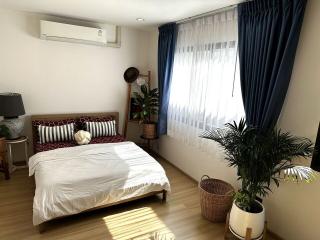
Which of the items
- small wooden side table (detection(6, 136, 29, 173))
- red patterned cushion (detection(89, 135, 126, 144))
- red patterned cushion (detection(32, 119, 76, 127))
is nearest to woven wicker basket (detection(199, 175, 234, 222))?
red patterned cushion (detection(89, 135, 126, 144))

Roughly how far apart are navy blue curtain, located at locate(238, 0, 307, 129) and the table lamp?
113 inches

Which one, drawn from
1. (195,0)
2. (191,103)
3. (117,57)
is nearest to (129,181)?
(191,103)

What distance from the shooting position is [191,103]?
3285mm

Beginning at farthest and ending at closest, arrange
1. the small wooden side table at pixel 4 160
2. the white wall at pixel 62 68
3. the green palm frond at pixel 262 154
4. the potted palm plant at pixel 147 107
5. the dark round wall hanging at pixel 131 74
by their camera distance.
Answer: the dark round wall hanging at pixel 131 74
the potted palm plant at pixel 147 107
the white wall at pixel 62 68
the small wooden side table at pixel 4 160
the green palm frond at pixel 262 154

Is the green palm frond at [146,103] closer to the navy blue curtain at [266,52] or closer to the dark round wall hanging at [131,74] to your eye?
the dark round wall hanging at [131,74]

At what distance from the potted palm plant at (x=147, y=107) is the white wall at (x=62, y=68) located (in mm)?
360

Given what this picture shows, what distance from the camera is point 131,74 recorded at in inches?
167

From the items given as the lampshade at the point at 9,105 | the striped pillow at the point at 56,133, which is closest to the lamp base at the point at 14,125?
the lampshade at the point at 9,105

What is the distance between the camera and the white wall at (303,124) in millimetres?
1917

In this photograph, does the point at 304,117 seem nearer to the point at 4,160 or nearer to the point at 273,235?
the point at 273,235

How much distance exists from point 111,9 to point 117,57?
1192 mm

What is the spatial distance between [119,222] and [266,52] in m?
2.23

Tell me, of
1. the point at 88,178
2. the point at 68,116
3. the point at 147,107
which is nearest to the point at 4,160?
the point at 68,116

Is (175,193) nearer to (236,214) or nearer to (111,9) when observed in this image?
(236,214)
